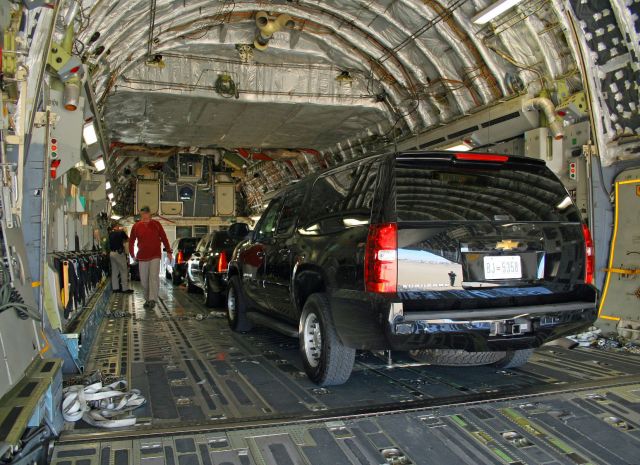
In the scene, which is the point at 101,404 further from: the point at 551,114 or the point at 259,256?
the point at 551,114

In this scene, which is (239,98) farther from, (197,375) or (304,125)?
(197,375)

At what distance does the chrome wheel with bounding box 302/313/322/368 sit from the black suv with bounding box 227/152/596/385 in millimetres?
11

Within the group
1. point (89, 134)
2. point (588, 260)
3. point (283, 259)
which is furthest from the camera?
point (89, 134)

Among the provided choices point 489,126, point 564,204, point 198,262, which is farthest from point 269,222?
point 198,262

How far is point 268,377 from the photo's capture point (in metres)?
4.73

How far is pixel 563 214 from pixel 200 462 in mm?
2992

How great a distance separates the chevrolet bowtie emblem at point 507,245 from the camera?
371cm

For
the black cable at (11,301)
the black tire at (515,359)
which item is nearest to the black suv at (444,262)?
the black tire at (515,359)

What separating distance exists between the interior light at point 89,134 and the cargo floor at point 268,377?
3176 millimetres

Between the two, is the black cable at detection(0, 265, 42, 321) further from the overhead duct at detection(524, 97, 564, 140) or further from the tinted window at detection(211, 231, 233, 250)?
the overhead duct at detection(524, 97, 564, 140)

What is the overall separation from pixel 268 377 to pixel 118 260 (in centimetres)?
888

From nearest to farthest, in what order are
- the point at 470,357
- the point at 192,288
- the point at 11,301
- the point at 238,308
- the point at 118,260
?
the point at 11,301, the point at 470,357, the point at 238,308, the point at 118,260, the point at 192,288

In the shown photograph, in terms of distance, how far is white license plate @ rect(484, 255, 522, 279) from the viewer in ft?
12.1

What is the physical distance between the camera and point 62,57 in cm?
541
